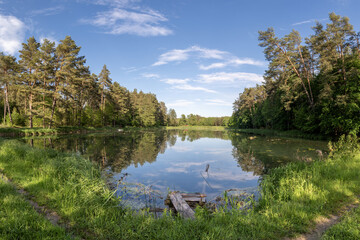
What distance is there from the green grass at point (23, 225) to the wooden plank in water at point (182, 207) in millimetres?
3155

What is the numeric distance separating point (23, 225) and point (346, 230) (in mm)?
7237

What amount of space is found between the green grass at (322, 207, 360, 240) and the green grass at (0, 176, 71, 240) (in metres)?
5.82

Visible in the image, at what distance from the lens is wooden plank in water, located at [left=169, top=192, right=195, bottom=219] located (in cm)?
564

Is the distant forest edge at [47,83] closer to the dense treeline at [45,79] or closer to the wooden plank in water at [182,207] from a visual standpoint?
the dense treeline at [45,79]

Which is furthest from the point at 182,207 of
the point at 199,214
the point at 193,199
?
the point at 193,199

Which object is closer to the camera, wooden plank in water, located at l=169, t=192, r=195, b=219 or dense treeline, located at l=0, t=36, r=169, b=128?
wooden plank in water, located at l=169, t=192, r=195, b=219

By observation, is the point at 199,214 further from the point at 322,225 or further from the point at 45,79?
the point at 45,79

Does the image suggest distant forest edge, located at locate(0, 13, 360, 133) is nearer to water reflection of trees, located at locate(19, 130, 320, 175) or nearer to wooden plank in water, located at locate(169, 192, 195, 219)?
water reflection of trees, located at locate(19, 130, 320, 175)

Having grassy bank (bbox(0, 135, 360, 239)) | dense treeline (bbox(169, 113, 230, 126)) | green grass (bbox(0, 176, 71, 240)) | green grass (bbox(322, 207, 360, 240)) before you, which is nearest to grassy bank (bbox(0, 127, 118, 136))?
grassy bank (bbox(0, 135, 360, 239))

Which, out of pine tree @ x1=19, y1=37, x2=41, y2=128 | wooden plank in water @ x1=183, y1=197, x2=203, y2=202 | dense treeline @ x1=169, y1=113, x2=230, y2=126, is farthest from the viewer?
dense treeline @ x1=169, y1=113, x2=230, y2=126

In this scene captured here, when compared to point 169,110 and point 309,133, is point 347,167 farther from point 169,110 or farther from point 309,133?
point 169,110

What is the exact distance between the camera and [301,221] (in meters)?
4.89

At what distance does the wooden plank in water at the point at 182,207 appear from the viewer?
5636 millimetres

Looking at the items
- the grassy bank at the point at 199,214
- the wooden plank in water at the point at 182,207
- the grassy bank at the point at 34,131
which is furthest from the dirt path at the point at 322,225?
the grassy bank at the point at 34,131
